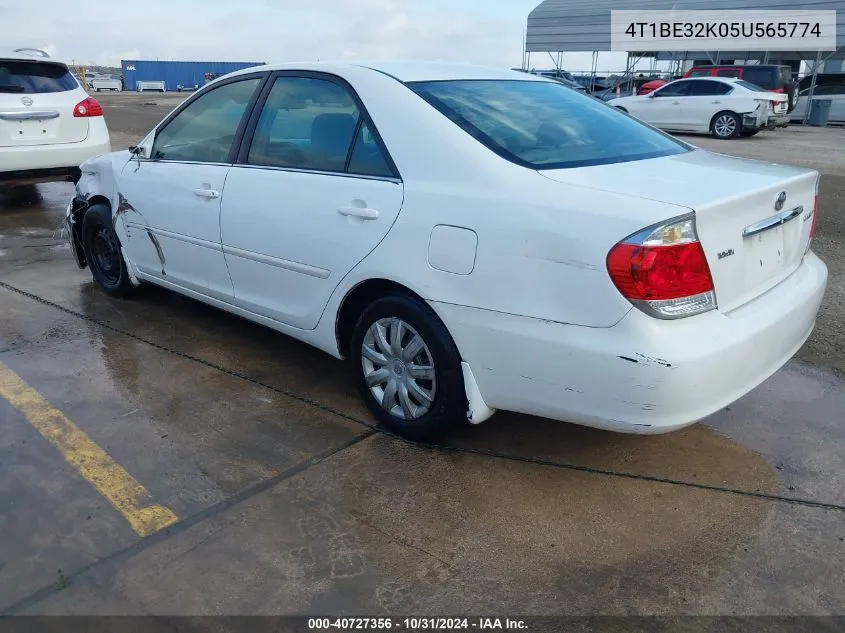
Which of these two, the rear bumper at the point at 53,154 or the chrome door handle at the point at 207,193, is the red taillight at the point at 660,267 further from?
the rear bumper at the point at 53,154

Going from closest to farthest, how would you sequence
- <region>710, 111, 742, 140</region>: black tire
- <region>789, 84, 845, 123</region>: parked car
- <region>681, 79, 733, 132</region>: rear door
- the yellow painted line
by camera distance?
the yellow painted line, <region>710, 111, 742, 140</region>: black tire, <region>681, 79, 733, 132</region>: rear door, <region>789, 84, 845, 123</region>: parked car

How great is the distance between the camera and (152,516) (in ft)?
8.83

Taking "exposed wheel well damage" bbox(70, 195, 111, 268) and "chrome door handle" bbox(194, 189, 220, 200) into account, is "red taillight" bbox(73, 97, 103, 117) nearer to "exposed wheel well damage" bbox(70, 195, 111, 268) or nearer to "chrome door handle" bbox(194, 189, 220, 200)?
"exposed wheel well damage" bbox(70, 195, 111, 268)

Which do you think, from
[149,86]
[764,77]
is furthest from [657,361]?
[149,86]

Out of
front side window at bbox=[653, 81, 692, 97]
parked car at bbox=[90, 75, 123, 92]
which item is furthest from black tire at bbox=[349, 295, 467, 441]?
parked car at bbox=[90, 75, 123, 92]

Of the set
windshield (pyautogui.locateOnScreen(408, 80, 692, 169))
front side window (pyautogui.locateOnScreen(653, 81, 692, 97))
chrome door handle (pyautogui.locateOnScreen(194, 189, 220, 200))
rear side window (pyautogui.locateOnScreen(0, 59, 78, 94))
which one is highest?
rear side window (pyautogui.locateOnScreen(0, 59, 78, 94))

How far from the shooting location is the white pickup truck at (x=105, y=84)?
5275 centimetres

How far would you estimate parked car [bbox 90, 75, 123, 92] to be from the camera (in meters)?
52.8

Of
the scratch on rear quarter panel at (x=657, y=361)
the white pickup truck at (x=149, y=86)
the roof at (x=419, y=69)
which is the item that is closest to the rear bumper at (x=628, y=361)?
the scratch on rear quarter panel at (x=657, y=361)

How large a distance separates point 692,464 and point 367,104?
6.93 ft

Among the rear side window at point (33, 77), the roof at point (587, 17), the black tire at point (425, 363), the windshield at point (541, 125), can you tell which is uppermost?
the roof at point (587, 17)

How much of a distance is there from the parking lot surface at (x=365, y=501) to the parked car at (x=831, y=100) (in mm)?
21261

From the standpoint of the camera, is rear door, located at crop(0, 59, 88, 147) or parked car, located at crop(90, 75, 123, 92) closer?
rear door, located at crop(0, 59, 88, 147)

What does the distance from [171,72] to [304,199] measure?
67.1 meters
